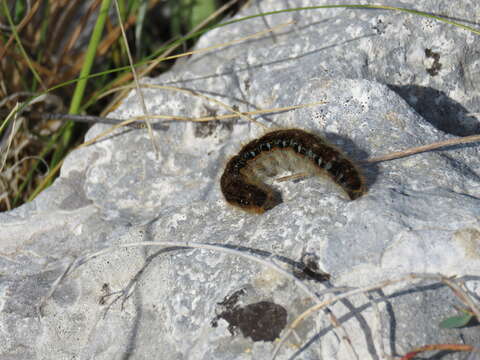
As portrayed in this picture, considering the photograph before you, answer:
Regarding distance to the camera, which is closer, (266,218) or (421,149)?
(266,218)

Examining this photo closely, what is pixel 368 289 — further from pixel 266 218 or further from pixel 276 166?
pixel 276 166

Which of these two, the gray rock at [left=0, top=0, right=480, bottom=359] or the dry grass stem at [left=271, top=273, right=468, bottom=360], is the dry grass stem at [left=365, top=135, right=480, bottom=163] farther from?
the dry grass stem at [left=271, top=273, right=468, bottom=360]

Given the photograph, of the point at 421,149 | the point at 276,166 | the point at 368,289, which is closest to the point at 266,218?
the point at 276,166

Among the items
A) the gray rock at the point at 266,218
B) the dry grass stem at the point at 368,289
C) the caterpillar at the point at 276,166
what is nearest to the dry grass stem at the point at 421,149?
the gray rock at the point at 266,218

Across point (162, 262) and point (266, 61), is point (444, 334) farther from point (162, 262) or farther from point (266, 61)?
point (266, 61)

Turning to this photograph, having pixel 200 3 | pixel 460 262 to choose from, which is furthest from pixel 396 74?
pixel 200 3

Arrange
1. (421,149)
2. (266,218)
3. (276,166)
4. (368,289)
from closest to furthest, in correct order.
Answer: (368,289) → (266,218) → (421,149) → (276,166)

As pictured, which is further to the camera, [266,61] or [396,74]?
[266,61]

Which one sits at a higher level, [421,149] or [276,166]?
[421,149]
